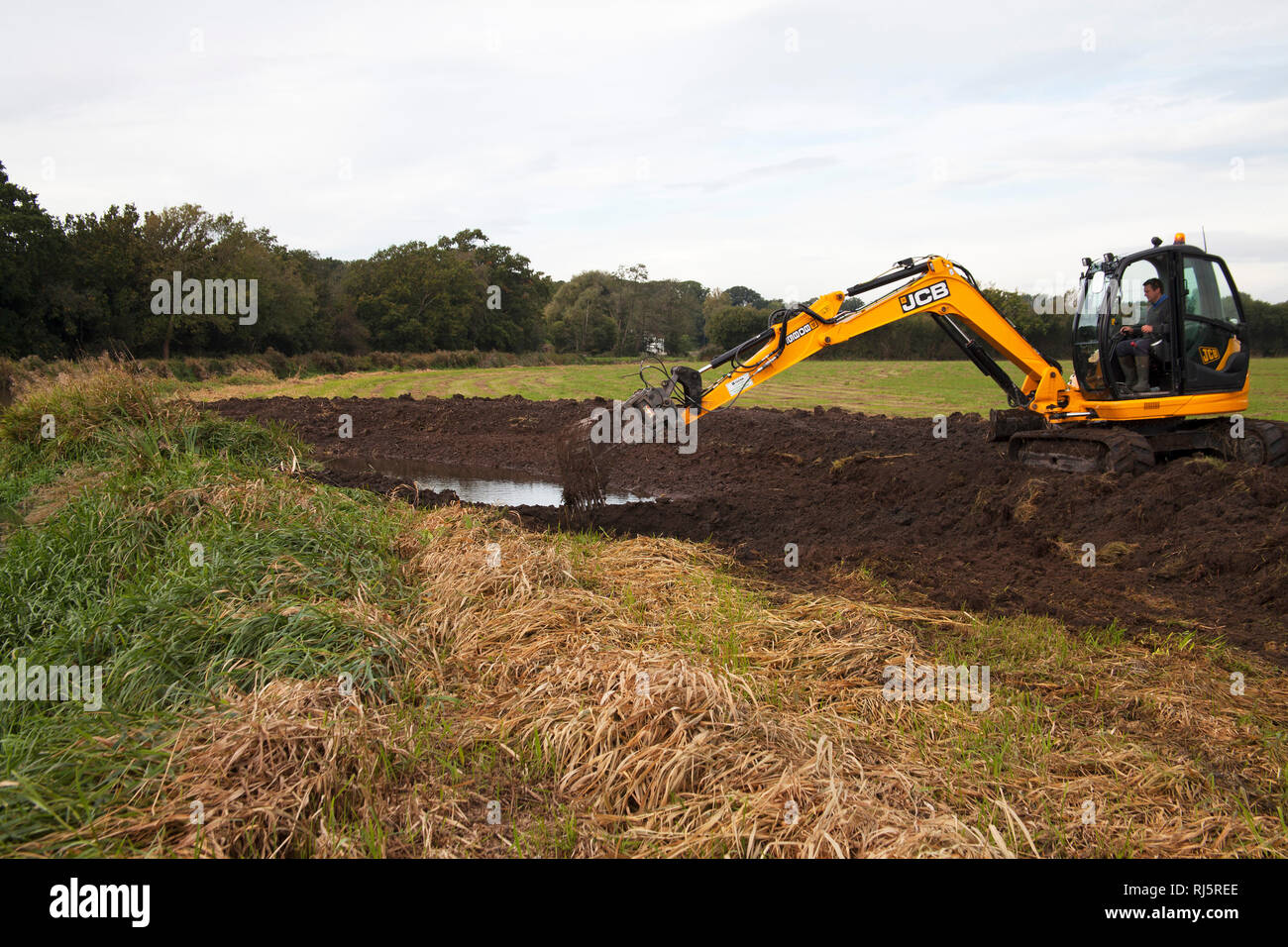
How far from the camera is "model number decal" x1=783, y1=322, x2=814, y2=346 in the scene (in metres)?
8.91

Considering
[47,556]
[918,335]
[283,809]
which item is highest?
[918,335]

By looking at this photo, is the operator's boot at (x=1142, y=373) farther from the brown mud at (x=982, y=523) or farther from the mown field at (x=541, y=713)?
the mown field at (x=541, y=713)

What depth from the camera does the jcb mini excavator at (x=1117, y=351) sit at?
8.88m

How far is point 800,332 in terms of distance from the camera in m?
8.93

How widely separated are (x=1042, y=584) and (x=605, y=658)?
13.7ft

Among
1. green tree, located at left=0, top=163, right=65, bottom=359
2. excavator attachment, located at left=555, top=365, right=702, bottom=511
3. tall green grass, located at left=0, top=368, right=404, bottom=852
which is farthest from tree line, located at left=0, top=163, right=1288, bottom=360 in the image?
tall green grass, located at left=0, top=368, right=404, bottom=852

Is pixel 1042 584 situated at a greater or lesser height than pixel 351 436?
lesser

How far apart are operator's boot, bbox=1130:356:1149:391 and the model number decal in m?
3.84

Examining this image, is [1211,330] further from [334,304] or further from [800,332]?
[334,304]

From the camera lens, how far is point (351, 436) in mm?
17719

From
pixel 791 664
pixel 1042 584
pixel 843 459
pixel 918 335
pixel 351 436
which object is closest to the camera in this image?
pixel 791 664

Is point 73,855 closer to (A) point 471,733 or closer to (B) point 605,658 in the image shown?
(A) point 471,733

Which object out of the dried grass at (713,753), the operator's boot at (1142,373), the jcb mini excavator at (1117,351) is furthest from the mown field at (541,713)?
the operator's boot at (1142,373)

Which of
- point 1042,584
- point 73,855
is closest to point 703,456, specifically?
point 1042,584
